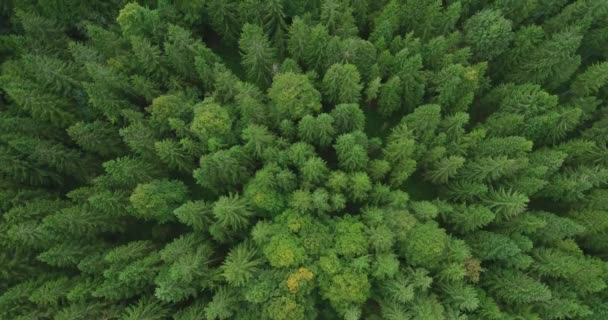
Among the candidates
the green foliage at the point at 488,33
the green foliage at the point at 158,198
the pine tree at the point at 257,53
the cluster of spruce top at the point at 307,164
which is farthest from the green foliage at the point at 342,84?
the green foliage at the point at 158,198

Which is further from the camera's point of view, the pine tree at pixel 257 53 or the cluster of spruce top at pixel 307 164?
the pine tree at pixel 257 53

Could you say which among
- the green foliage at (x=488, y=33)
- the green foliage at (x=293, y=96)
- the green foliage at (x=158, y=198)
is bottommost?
the green foliage at (x=158, y=198)

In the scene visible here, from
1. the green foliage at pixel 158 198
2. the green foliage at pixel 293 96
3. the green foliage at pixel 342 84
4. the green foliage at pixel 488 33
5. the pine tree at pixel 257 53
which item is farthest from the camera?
the green foliage at pixel 488 33

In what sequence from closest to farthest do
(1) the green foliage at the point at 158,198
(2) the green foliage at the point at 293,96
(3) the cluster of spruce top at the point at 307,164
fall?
1. (3) the cluster of spruce top at the point at 307,164
2. (1) the green foliage at the point at 158,198
3. (2) the green foliage at the point at 293,96

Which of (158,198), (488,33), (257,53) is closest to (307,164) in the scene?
(257,53)

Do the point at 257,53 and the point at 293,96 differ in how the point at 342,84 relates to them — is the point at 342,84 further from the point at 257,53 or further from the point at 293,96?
the point at 257,53

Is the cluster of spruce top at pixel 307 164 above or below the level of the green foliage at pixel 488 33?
below

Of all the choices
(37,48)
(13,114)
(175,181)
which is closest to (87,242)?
(175,181)

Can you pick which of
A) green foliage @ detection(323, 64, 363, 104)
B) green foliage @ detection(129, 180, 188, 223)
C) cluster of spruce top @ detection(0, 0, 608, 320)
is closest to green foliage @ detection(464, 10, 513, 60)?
cluster of spruce top @ detection(0, 0, 608, 320)

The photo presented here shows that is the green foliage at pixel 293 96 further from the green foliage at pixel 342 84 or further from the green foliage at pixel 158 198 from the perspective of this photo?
the green foliage at pixel 158 198
